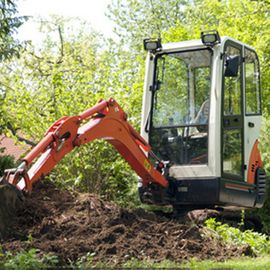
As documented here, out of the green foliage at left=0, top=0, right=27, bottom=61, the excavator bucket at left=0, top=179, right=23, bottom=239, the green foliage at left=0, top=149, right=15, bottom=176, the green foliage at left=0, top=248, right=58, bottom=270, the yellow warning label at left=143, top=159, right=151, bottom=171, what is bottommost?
the green foliage at left=0, top=248, right=58, bottom=270

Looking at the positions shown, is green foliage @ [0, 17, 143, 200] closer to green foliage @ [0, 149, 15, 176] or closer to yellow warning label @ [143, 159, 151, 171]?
green foliage @ [0, 149, 15, 176]

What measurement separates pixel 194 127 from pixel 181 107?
0.49 metres

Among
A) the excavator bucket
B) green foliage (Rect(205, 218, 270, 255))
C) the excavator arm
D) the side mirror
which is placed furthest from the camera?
the side mirror

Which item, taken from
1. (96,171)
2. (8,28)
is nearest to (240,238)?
(96,171)

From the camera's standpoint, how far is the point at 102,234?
332 inches

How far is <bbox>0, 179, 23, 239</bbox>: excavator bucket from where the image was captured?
8.30 m

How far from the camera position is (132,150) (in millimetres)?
11094

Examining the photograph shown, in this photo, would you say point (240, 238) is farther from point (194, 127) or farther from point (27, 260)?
point (27, 260)

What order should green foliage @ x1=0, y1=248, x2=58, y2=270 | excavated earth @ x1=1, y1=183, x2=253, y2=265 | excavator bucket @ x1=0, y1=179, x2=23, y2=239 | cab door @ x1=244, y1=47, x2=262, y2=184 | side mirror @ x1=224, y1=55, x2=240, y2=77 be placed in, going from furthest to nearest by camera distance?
1. cab door @ x1=244, y1=47, x2=262, y2=184
2. side mirror @ x1=224, y1=55, x2=240, y2=77
3. excavator bucket @ x1=0, y1=179, x2=23, y2=239
4. excavated earth @ x1=1, y1=183, x2=253, y2=265
5. green foliage @ x1=0, y1=248, x2=58, y2=270

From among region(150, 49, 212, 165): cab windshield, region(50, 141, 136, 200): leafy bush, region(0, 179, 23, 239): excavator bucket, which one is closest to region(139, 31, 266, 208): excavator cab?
region(150, 49, 212, 165): cab windshield

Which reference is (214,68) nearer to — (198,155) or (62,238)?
(198,155)

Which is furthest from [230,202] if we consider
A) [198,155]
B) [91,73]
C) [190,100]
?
[91,73]

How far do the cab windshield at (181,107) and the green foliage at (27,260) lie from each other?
15.2 ft

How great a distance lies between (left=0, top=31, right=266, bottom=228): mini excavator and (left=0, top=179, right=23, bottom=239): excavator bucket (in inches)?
91.7
